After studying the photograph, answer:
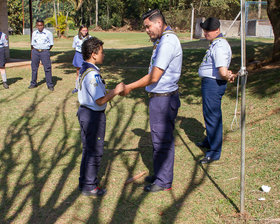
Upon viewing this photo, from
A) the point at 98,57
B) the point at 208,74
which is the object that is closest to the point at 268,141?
the point at 208,74

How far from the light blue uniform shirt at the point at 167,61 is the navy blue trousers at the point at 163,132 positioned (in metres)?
0.12

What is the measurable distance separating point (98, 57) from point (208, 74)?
176 centimetres

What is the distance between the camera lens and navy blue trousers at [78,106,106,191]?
150 inches

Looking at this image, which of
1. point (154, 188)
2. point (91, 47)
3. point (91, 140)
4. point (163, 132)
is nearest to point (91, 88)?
point (91, 47)

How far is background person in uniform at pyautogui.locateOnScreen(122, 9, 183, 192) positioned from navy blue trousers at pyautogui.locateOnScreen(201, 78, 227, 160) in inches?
42.4

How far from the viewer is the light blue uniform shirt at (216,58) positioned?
15.1 ft

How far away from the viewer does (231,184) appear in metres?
4.24

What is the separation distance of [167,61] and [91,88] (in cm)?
84

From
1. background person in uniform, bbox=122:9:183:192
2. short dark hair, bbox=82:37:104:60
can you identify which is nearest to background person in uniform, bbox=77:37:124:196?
short dark hair, bbox=82:37:104:60

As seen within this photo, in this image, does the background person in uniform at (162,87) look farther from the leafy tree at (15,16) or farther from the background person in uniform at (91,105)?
the leafy tree at (15,16)

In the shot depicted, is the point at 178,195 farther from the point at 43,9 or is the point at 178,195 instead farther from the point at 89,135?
the point at 43,9

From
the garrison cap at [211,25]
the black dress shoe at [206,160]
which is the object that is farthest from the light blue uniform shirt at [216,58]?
the black dress shoe at [206,160]

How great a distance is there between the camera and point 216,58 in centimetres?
464

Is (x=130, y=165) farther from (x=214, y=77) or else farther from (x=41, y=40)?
(x=41, y=40)
